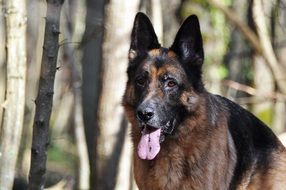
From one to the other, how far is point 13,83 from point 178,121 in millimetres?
1838

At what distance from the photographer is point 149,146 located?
7.29 m

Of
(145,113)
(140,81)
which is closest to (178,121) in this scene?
(145,113)

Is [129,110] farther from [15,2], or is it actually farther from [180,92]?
[15,2]

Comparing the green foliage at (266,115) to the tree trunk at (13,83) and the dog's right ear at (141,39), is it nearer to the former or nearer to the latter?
the dog's right ear at (141,39)

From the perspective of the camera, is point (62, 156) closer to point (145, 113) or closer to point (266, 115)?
point (266, 115)

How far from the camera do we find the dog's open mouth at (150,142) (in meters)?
7.25

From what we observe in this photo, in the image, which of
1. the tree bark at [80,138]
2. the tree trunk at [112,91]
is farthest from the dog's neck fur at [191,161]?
the tree bark at [80,138]

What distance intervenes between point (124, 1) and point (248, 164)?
112 inches

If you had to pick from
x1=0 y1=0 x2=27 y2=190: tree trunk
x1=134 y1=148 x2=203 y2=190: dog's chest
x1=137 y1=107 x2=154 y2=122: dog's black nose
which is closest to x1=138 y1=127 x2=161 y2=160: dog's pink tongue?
x1=134 y1=148 x2=203 y2=190: dog's chest

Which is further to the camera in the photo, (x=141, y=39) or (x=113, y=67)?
(x=113, y=67)

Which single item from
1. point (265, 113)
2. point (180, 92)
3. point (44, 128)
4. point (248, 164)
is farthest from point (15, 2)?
point (265, 113)

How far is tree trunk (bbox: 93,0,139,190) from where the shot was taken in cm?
923

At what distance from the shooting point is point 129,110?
7.61 meters

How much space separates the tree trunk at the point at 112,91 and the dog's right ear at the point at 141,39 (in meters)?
1.49
